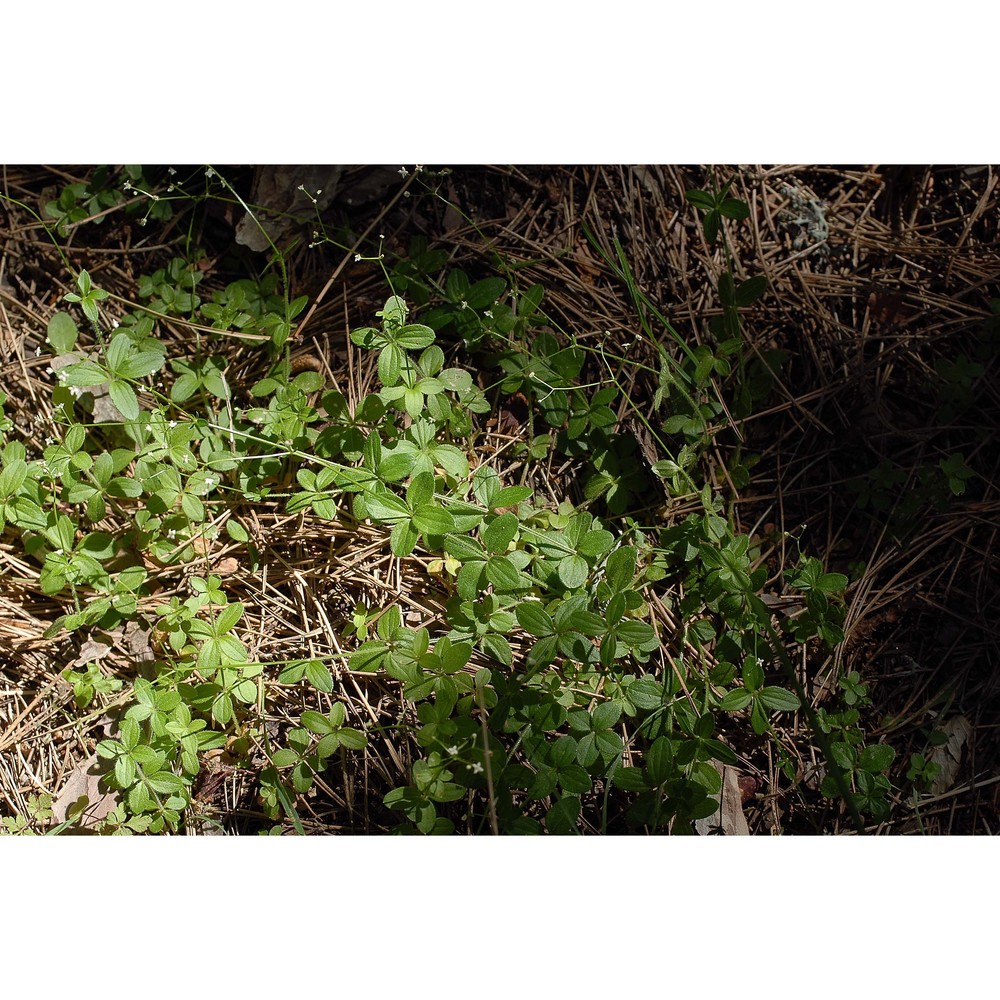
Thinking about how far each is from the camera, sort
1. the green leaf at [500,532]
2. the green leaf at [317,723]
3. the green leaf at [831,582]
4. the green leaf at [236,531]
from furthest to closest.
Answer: the green leaf at [236,531], the green leaf at [831,582], the green leaf at [317,723], the green leaf at [500,532]

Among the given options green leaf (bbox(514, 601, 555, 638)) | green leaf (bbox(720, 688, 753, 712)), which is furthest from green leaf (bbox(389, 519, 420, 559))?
green leaf (bbox(720, 688, 753, 712))

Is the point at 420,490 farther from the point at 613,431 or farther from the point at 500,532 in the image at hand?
the point at 613,431

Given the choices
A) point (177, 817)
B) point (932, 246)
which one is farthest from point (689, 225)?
point (177, 817)

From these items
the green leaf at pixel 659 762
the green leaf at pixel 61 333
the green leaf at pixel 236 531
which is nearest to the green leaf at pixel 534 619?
the green leaf at pixel 659 762

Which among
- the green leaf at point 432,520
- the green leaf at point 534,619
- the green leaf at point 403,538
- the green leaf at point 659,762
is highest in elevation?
the green leaf at point 432,520

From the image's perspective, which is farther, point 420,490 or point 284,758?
point 284,758

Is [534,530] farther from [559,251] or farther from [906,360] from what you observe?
[906,360]

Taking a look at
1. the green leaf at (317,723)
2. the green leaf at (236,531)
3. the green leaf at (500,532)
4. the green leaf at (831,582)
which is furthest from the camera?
the green leaf at (236,531)

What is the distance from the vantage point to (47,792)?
247cm

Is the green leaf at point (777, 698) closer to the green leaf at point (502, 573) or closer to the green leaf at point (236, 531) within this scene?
the green leaf at point (502, 573)

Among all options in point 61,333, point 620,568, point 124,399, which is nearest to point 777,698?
point 620,568

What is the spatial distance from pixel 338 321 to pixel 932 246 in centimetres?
218

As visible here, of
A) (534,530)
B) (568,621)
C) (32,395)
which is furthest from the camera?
(32,395)

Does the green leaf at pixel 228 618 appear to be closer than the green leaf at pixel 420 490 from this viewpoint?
No
